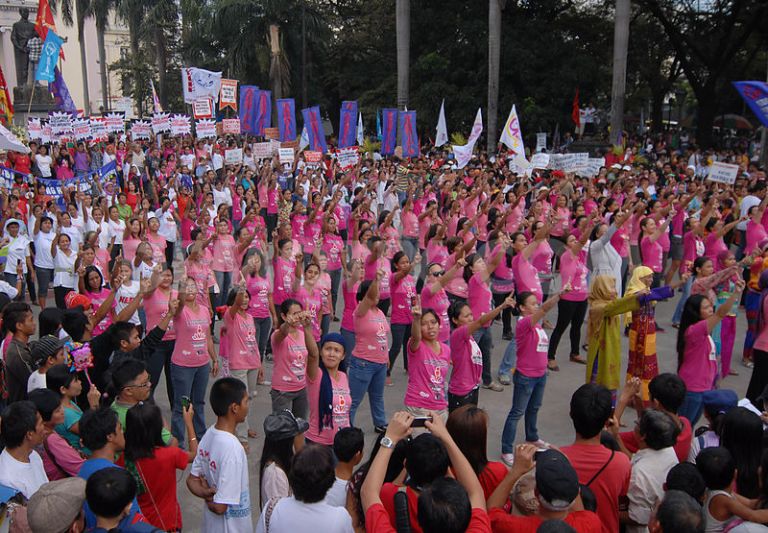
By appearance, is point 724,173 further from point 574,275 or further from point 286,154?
point 286,154

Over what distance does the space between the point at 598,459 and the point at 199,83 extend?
19524 mm

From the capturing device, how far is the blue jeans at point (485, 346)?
7.08 m

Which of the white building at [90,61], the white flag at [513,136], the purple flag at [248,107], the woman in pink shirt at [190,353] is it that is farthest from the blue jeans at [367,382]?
the white building at [90,61]

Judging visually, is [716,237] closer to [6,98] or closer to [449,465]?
[449,465]

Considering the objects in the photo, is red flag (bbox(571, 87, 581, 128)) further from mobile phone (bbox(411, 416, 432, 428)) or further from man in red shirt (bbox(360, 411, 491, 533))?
man in red shirt (bbox(360, 411, 491, 533))

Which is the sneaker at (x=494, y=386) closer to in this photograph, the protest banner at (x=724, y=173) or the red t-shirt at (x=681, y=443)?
the red t-shirt at (x=681, y=443)

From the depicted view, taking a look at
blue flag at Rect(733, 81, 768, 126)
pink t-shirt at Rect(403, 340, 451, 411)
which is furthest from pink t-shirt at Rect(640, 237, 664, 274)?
pink t-shirt at Rect(403, 340, 451, 411)

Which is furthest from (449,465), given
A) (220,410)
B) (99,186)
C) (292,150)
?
(292,150)

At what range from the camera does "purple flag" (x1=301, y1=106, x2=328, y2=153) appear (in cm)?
1525

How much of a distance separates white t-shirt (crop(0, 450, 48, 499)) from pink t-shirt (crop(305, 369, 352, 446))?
70.7 inches

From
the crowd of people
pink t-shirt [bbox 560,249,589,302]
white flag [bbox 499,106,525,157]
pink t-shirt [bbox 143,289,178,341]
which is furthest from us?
white flag [bbox 499,106,525,157]

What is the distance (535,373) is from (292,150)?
10.6 meters

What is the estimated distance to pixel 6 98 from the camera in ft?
48.9

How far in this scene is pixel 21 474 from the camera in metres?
3.44
